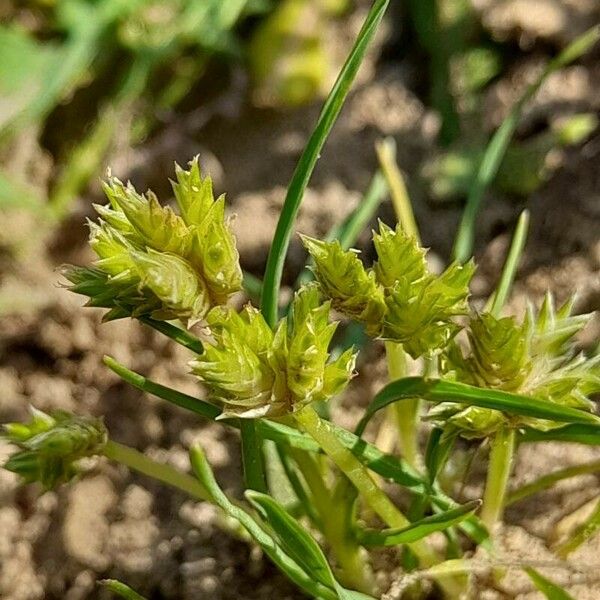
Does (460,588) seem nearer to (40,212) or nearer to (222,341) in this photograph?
(222,341)

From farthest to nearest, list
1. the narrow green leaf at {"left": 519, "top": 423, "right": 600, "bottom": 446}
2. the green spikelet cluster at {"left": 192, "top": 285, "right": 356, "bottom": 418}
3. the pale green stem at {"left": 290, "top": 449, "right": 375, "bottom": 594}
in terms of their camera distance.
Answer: the pale green stem at {"left": 290, "top": 449, "right": 375, "bottom": 594}, the narrow green leaf at {"left": 519, "top": 423, "right": 600, "bottom": 446}, the green spikelet cluster at {"left": 192, "top": 285, "right": 356, "bottom": 418}

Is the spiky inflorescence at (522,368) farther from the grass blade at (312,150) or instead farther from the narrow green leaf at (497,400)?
the grass blade at (312,150)

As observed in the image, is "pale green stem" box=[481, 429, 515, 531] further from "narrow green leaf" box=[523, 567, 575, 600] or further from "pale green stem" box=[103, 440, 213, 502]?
"pale green stem" box=[103, 440, 213, 502]

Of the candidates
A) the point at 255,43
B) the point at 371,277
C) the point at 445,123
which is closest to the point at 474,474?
the point at 371,277

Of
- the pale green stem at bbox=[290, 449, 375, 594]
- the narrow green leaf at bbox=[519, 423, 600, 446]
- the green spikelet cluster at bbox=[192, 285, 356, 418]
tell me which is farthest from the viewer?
the pale green stem at bbox=[290, 449, 375, 594]

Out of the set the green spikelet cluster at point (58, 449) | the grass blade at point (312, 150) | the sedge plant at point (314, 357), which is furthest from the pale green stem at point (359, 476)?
the green spikelet cluster at point (58, 449)

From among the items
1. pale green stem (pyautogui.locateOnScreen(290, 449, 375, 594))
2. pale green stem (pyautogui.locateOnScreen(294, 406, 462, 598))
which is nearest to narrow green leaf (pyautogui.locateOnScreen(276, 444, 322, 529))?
pale green stem (pyautogui.locateOnScreen(290, 449, 375, 594))
